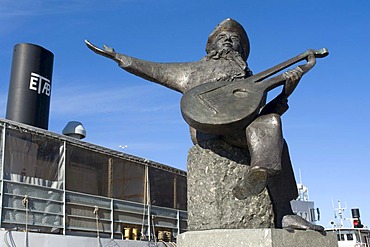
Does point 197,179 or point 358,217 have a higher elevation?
point 358,217

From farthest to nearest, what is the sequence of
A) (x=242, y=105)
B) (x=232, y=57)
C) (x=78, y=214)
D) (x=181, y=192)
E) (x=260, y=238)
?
1. (x=181, y=192)
2. (x=78, y=214)
3. (x=232, y=57)
4. (x=242, y=105)
5. (x=260, y=238)

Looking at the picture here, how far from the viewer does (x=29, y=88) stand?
1441 centimetres

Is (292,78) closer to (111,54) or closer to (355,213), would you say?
(111,54)

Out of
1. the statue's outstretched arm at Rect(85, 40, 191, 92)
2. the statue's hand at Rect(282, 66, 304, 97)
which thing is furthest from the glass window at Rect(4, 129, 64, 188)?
the statue's hand at Rect(282, 66, 304, 97)

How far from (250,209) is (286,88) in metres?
0.94

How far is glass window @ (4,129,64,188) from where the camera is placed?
9875 mm

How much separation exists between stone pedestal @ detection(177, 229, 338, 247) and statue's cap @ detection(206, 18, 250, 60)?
167 cm

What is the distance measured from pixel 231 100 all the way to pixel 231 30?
0.97 meters

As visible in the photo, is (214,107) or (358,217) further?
(358,217)

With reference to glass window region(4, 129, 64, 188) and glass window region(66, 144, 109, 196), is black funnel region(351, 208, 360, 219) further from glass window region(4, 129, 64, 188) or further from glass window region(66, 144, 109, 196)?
glass window region(4, 129, 64, 188)

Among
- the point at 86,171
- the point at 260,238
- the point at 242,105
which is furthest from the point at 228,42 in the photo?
the point at 86,171

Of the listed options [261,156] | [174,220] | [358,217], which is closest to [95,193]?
[174,220]

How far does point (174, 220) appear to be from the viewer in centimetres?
1477

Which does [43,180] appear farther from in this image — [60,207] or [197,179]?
[197,179]
